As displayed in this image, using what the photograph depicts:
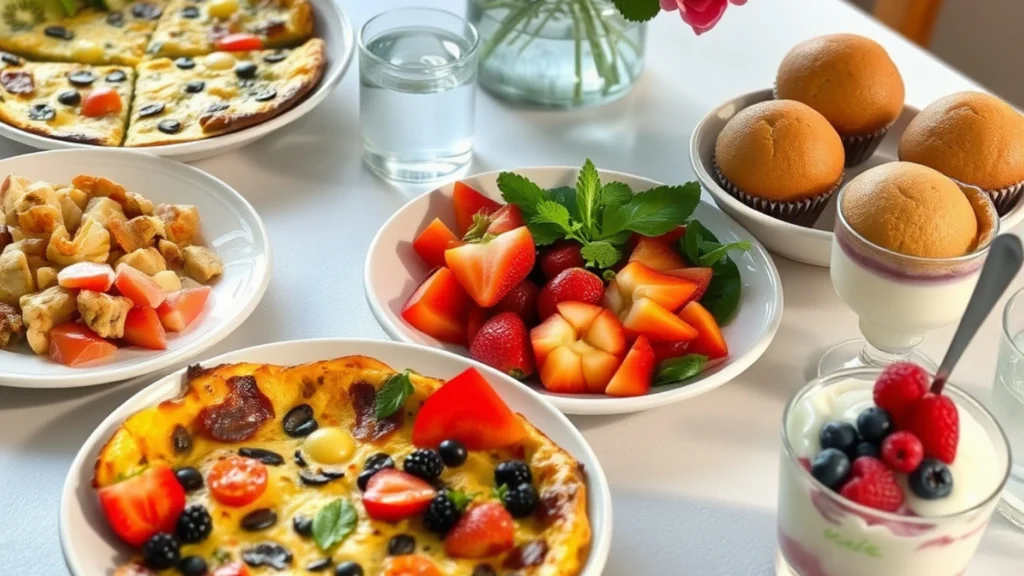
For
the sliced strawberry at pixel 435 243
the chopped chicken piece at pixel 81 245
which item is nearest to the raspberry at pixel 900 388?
the sliced strawberry at pixel 435 243

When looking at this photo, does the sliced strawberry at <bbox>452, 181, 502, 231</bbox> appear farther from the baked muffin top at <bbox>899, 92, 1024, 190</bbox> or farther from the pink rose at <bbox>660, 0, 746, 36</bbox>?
the baked muffin top at <bbox>899, 92, 1024, 190</bbox>

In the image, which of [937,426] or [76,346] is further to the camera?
[76,346]

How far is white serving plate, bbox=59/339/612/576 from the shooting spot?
115 centimetres

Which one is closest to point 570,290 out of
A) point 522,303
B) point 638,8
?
point 522,303

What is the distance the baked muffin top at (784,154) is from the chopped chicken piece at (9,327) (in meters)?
Answer: 1.06

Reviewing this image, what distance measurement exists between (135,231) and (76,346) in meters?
0.23

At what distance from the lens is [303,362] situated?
1.40 m

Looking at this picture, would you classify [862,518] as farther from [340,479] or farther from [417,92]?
[417,92]

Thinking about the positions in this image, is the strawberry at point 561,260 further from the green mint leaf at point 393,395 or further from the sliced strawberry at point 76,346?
the sliced strawberry at point 76,346

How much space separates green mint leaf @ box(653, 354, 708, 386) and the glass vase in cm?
75

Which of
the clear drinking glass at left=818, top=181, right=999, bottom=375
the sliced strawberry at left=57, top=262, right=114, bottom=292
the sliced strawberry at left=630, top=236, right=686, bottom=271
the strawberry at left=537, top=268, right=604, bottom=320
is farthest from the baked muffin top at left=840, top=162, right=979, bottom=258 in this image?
the sliced strawberry at left=57, top=262, right=114, bottom=292

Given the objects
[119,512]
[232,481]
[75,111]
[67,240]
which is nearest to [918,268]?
[232,481]

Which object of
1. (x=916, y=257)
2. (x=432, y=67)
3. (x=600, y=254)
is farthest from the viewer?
→ (x=432, y=67)

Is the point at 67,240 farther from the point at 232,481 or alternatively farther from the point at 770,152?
the point at 770,152
